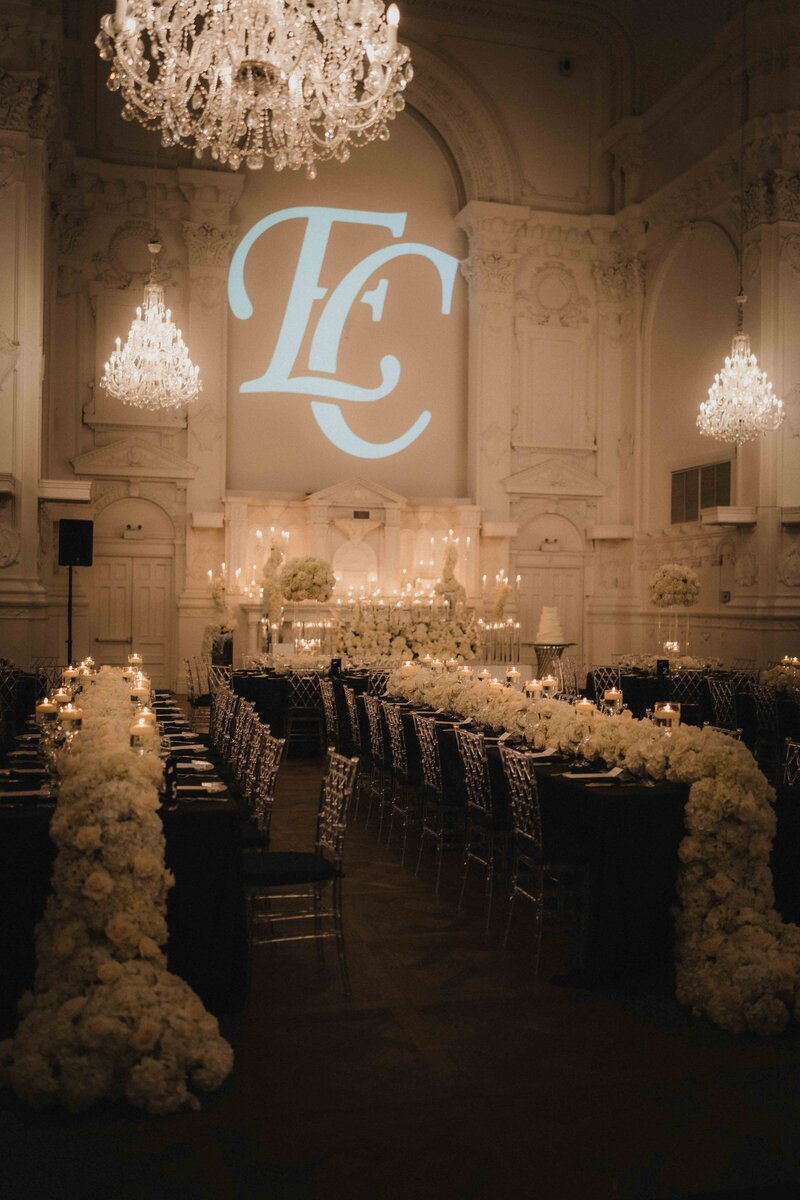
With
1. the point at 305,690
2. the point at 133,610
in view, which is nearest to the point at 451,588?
the point at 305,690

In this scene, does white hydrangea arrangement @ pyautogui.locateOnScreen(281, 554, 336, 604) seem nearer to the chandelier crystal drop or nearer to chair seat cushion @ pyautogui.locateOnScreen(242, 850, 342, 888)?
the chandelier crystal drop

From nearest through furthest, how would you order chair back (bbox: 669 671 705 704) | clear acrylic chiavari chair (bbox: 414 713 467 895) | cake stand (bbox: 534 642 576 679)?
clear acrylic chiavari chair (bbox: 414 713 467 895), chair back (bbox: 669 671 705 704), cake stand (bbox: 534 642 576 679)

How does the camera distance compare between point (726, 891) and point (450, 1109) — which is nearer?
point (450, 1109)

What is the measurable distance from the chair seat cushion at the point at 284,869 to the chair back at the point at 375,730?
3.41m

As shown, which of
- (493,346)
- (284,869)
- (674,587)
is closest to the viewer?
(284,869)

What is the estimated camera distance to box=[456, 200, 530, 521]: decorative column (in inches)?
795

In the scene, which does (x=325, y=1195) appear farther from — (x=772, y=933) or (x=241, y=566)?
(x=241, y=566)

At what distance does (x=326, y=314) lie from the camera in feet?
66.0

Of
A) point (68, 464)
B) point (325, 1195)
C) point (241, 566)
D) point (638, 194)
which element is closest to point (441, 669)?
point (325, 1195)

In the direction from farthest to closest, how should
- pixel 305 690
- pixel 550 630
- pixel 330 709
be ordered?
pixel 550 630, pixel 305 690, pixel 330 709

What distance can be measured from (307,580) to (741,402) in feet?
19.8

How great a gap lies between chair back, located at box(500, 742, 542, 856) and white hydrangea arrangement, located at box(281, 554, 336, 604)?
8589 mm

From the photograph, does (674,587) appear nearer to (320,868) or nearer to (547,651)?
(547,651)

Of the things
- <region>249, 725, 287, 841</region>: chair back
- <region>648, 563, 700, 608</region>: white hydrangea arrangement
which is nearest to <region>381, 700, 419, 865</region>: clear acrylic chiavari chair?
<region>249, 725, 287, 841</region>: chair back
